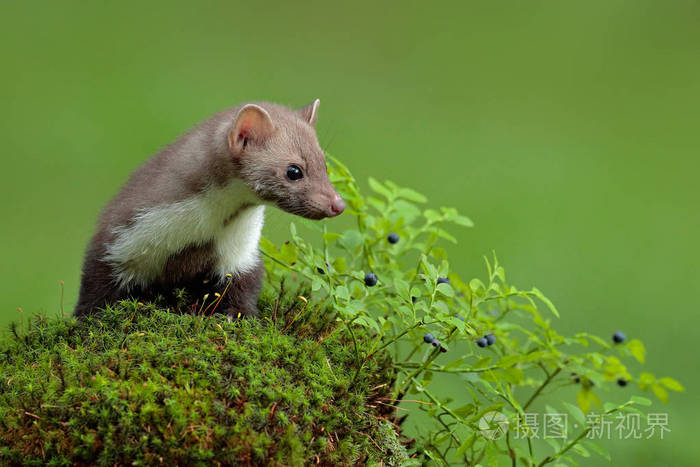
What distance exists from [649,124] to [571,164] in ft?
5.82

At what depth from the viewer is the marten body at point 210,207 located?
371 centimetres

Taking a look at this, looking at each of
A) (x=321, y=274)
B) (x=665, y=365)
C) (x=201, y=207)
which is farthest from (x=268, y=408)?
(x=665, y=365)

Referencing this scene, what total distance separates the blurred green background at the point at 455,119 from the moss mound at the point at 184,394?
412cm

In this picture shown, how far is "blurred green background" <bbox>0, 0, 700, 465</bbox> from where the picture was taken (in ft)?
27.9

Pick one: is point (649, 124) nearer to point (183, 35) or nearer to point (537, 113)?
point (537, 113)

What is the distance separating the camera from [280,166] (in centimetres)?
372

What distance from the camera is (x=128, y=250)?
3.77 m

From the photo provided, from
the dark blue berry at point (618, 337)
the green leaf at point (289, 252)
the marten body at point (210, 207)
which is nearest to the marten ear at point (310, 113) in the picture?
the marten body at point (210, 207)

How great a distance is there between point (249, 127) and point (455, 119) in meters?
7.58

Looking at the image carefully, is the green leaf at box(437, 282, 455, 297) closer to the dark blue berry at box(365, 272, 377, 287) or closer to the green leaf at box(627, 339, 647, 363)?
the dark blue berry at box(365, 272, 377, 287)

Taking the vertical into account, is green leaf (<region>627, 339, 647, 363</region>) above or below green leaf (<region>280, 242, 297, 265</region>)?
below

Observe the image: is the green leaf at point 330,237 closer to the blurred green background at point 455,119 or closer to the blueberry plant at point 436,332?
the blueberry plant at point 436,332

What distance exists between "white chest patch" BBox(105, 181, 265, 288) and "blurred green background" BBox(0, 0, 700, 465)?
348 cm

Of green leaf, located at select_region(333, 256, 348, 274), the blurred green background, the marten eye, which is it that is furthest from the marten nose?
the blurred green background
